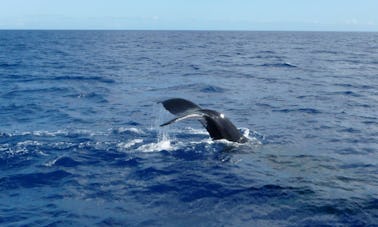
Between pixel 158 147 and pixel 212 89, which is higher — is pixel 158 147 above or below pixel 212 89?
below

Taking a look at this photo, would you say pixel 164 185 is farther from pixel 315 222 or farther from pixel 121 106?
pixel 121 106

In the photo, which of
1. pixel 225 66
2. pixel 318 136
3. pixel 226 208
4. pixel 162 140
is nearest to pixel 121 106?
pixel 162 140

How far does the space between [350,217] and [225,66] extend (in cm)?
3395

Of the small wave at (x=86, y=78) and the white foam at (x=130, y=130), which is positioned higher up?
the small wave at (x=86, y=78)

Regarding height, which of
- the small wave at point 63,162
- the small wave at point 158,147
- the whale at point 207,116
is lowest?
the small wave at point 63,162

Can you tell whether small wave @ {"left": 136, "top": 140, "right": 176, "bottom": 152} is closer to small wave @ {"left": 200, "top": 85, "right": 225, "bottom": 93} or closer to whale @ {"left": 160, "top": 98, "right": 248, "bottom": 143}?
whale @ {"left": 160, "top": 98, "right": 248, "bottom": 143}

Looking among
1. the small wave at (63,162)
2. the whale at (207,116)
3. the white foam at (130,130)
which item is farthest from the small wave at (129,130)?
the whale at (207,116)

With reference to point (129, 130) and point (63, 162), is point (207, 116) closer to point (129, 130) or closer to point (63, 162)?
point (63, 162)

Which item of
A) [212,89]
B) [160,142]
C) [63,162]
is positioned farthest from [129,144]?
[212,89]

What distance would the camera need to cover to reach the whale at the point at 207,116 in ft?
37.7

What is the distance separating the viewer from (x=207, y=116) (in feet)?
→ 38.8

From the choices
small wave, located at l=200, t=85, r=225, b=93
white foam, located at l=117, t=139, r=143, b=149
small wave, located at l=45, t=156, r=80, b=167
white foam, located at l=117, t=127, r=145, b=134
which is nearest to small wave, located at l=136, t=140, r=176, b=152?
white foam, located at l=117, t=139, r=143, b=149

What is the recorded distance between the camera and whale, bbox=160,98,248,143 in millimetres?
11477

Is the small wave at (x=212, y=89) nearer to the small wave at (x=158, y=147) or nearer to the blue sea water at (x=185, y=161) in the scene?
the blue sea water at (x=185, y=161)
